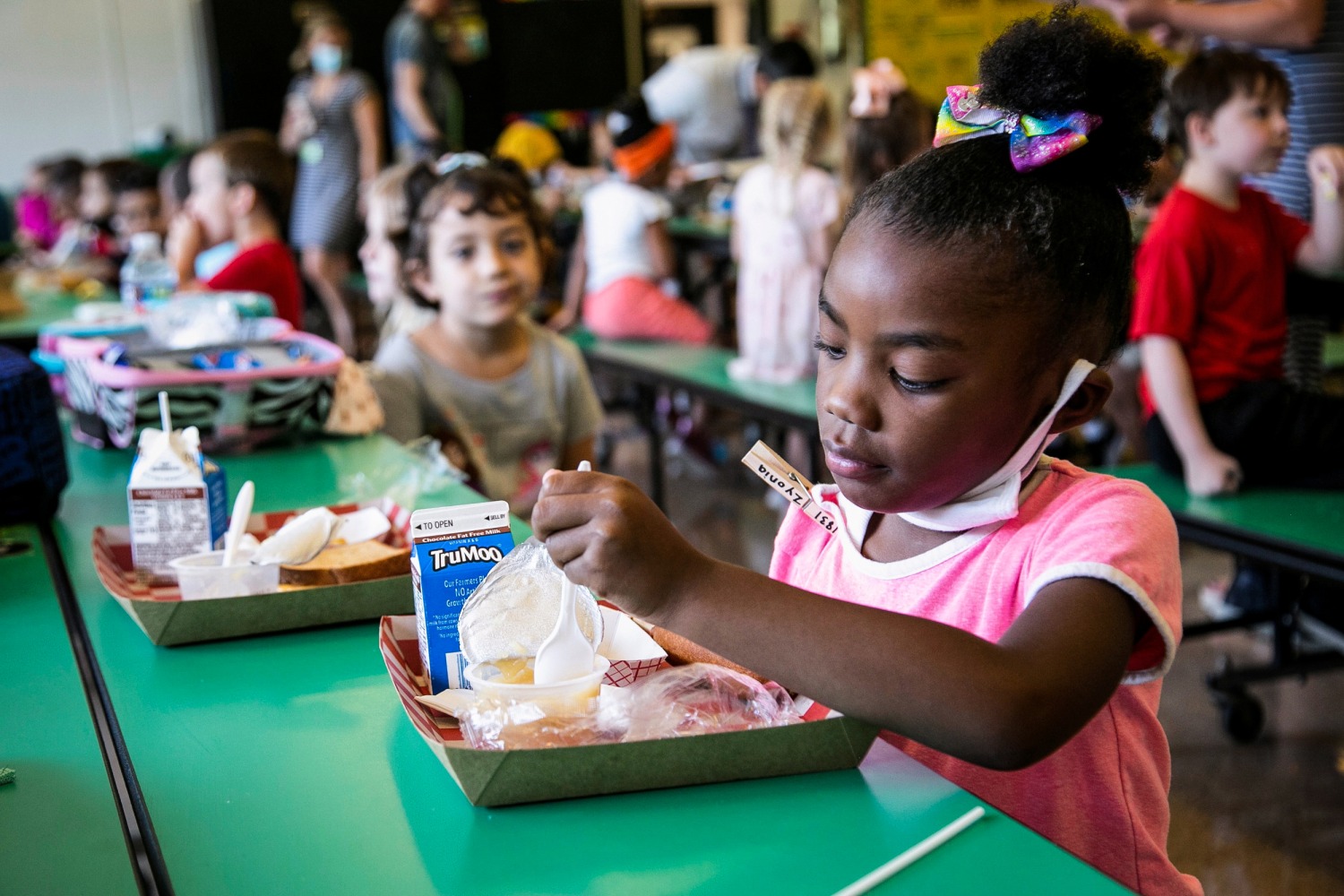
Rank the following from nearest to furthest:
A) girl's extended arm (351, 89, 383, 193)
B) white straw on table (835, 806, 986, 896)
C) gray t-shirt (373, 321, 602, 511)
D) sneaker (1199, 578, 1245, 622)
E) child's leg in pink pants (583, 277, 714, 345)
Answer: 1. white straw on table (835, 806, 986, 896)
2. gray t-shirt (373, 321, 602, 511)
3. sneaker (1199, 578, 1245, 622)
4. child's leg in pink pants (583, 277, 714, 345)
5. girl's extended arm (351, 89, 383, 193)

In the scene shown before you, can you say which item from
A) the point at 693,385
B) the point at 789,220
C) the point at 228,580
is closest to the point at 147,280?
the point at 693,385

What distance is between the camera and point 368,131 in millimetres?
6477

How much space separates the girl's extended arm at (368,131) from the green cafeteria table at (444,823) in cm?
571

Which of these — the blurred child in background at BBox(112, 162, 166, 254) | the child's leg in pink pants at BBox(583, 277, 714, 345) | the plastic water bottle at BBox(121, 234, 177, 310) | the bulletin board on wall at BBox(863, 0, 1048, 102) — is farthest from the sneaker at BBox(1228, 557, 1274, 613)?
the bulletin board on wall at BBox(863, 0, 1048, 102)

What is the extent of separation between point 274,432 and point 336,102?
191 inches

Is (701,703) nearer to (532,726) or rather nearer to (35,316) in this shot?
(532,726)

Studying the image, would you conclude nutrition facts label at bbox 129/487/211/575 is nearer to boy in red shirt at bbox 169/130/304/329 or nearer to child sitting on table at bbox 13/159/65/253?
boy in red shirt at bbox 169/130/304/329

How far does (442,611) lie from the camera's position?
3.33 ft

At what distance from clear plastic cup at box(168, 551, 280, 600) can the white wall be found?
844 centimetres

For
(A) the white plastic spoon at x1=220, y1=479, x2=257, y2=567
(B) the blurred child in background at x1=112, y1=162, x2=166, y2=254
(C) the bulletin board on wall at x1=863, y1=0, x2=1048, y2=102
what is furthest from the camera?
(C) the bulletin board on wall at x1=863, y1=0, x2=1048, y2=102

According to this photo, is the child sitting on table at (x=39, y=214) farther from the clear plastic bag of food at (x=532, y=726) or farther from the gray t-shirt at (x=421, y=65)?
the clear plastic bag of food at (x=532, y=726)

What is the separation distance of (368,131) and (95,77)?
3.53m

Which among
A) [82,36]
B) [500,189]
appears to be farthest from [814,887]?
[82,36]

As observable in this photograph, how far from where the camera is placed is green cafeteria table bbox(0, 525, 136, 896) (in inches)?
32.6
